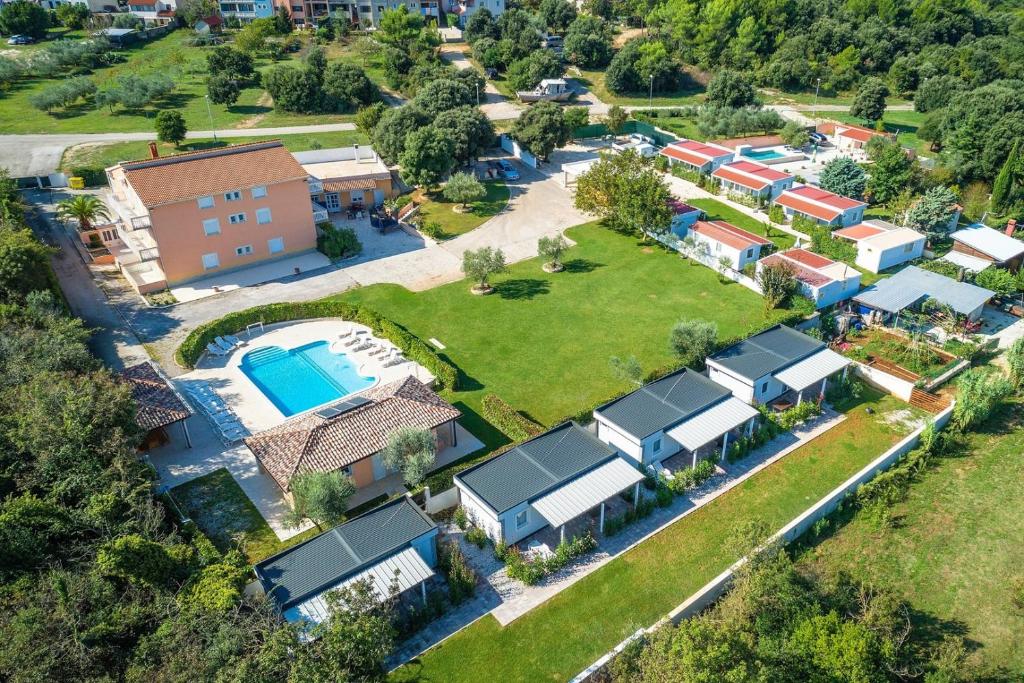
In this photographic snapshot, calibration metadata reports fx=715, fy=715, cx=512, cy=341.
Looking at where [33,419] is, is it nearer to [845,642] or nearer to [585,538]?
[585,538]

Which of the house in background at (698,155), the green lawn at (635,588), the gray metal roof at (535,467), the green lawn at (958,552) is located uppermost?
the house in background at (698,155)

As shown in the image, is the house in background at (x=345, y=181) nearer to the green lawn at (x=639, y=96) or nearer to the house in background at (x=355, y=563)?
the house in background at (x=355, y=563)

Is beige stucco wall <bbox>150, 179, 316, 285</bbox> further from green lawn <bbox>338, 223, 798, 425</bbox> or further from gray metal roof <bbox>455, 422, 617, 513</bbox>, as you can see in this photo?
gray metal roof <bbox>455, 422, 617, 513</bbox>

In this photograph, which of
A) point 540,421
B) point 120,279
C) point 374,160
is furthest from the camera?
point 374,160

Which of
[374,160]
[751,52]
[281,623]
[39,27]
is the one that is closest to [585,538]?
[281,623]

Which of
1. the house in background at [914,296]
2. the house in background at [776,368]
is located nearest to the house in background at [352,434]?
the house in background at [776,368]

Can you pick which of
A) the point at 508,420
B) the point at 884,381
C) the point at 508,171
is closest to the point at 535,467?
the point at 508,420
